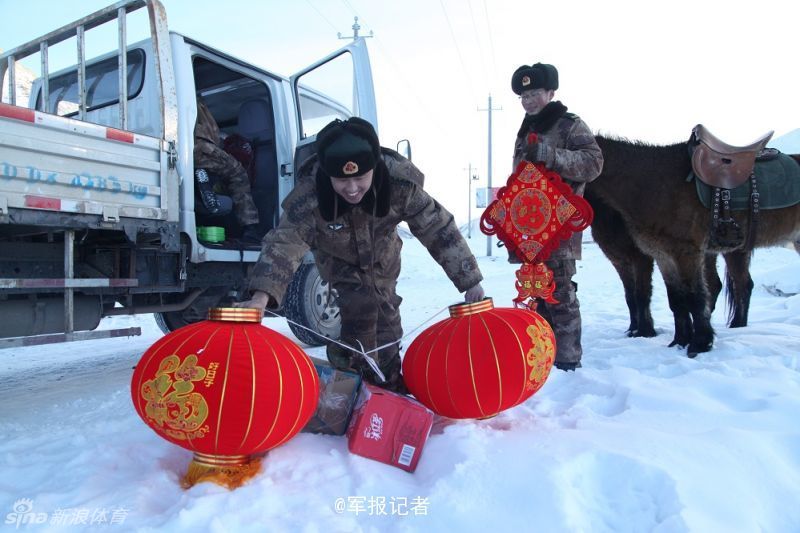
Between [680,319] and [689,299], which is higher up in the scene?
[689,299]

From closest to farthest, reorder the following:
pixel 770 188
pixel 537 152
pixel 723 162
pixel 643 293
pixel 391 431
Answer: pixel 391 431
pixel 537 152
pixel 723 162
pixel 770 188
pixel 643 293

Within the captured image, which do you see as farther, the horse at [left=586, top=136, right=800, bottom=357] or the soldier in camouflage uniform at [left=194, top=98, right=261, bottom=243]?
the soldier in camouflage uniform at [left=194, top=98, right=261, bottom=243]

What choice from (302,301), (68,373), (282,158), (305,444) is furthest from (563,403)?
(68,373)

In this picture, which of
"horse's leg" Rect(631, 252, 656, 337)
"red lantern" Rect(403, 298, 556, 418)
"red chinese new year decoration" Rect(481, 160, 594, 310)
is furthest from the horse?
"red lantern" Rect(403, 298, 556, 418)

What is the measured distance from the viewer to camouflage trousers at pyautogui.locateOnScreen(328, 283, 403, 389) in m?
2.68

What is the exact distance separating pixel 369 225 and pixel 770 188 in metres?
3.03

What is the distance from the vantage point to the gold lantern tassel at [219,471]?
1685mm

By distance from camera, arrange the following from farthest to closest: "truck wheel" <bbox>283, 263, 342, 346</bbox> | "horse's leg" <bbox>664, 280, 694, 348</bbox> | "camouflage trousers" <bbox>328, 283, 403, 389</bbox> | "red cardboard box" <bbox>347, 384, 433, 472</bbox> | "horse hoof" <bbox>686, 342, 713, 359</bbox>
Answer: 1. "truck wheel" <bbox>283, 263, 342, 346</bbox>
2. "horse's leg" <bbox>664, 280, 694, 348</bbox>
3. "horse hoof" <bbox>686, 342, 713, 359</bbox>
4. "camouflage trousers" <bbox>328, 283, 403, 389</bbox>
5. "red cardboard box" <bbox>347, 384, 433, 472</bbox>

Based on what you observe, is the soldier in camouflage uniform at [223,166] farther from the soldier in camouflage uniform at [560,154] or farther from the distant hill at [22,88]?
the soldier in camouflage uniform at [560,154]

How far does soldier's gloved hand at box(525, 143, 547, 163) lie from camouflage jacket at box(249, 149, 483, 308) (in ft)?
2.70

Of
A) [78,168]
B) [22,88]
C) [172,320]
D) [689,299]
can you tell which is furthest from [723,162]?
[22,88]

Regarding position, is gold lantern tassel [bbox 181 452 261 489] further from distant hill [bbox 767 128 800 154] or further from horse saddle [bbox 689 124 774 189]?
distant hill [bbox 767 128 800 154]

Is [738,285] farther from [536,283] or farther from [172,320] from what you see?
[172,320]

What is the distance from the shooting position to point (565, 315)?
313 cm
